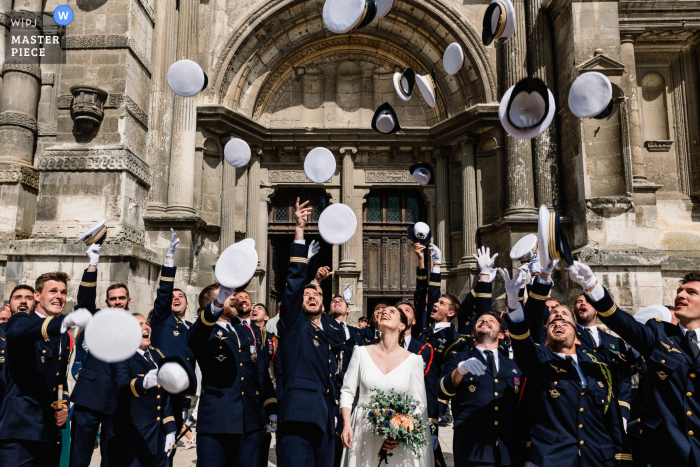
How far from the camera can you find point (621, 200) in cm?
985

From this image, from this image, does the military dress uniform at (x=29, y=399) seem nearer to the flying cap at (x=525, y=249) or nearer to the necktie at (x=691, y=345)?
the flying cap at (x=525, y=249)

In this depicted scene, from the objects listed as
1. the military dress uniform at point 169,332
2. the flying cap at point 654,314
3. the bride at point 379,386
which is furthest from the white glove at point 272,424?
the flying cap at point 654,314

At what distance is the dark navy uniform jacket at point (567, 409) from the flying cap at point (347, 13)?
158 inches

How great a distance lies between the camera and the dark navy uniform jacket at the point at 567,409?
3555 millimetres

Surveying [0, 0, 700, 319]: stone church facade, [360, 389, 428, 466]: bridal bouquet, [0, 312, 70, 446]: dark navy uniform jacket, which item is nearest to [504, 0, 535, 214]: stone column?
[0, 0, 700, 319]: stone church facade

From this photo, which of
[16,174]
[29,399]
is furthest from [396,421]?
[16,174]

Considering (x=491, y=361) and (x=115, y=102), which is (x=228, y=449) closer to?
(x=491, y=361)

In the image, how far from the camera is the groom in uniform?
3.96 m

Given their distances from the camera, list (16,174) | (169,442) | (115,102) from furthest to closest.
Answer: (16,174), (115,102), (169,442)

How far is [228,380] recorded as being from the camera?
4277 millimetres

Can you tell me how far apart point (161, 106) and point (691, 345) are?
10526 millimetres

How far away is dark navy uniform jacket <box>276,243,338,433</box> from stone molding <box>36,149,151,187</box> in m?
6.76

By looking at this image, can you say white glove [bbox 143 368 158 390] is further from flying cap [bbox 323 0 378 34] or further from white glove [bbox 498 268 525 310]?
flying cap [bbox 323 0 378 34]

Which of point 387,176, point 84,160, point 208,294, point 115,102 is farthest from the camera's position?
point 387,176
